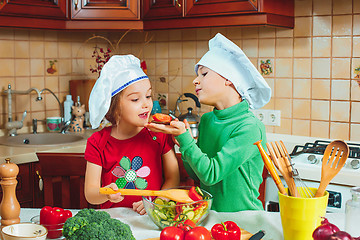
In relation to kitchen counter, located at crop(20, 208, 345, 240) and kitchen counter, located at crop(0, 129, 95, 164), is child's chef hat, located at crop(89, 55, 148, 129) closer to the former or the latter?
kitchen counter, located at crop(20, 208, 345, 240)

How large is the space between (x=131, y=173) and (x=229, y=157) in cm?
40

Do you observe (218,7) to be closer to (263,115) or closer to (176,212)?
(263,115)

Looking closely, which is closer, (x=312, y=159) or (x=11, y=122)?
(x=312, y=159)

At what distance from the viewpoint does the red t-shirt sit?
1570 mm

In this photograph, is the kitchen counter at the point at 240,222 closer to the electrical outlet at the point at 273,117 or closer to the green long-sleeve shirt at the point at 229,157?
the green long-sleeve shirt at the point at 229,157

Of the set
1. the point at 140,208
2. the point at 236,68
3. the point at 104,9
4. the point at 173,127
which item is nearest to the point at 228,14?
the point at 104,9

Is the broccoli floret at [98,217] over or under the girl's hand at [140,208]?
over

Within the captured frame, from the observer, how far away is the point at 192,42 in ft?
9.61

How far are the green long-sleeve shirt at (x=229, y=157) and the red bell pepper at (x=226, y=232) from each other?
10.6 inches

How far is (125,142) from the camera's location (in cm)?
161

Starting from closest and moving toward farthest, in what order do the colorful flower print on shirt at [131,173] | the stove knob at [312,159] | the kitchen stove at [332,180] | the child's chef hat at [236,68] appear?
1. the child's chef hat at [236,68]
2. the colorful flower print on shirt at [131,173]
3. the kitchen stove at [332,180]
4. the stove knob at [312,159]

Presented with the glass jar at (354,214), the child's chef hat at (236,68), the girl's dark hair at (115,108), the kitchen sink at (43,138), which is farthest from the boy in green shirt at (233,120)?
the kitchen sink at (43,138)

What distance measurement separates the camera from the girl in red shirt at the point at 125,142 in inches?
58.6

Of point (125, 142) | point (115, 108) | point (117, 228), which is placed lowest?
point (117, 228)
